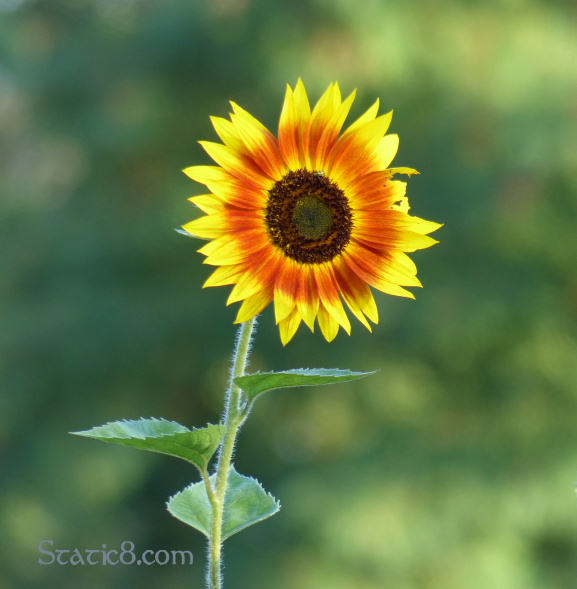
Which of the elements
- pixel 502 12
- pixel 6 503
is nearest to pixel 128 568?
pixel 6 503

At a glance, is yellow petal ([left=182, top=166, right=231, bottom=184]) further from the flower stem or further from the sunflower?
the flower stem

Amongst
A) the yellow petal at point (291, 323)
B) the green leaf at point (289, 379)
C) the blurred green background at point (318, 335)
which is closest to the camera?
the green leaf at point (289, 379)

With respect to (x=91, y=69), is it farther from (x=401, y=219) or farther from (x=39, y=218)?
(x=401, y=219)

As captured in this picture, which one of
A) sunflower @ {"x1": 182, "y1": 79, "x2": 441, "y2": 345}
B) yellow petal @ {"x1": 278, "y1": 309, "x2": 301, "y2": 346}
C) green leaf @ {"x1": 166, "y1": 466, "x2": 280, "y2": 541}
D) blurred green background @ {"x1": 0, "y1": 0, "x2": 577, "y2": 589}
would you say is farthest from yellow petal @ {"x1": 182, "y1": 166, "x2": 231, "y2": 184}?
blurred green background @ {"x1": 0, "y1": 0, "x2": 577, "y2": 589}

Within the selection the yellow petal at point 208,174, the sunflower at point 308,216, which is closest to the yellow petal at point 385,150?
the sunflower at point 308,216

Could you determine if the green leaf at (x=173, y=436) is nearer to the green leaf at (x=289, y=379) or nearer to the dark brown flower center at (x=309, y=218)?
the green leaf at (x=289, y=379)

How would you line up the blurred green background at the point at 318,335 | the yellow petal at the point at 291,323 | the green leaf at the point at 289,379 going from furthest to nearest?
1. the blurred green background at the point at 318,335
2. the yellow petal at the point at 291,323
3. the green leaf at the point at 289,379

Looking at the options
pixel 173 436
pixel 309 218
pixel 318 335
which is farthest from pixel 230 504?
pixel 318 335
